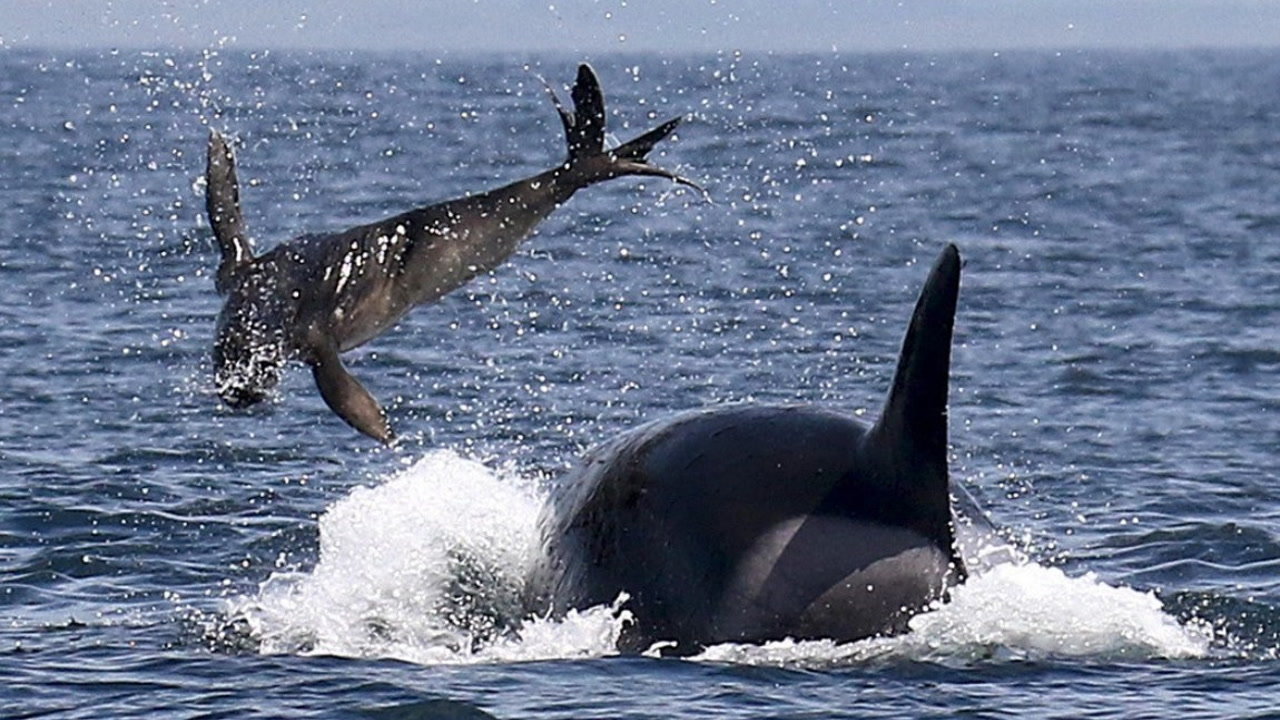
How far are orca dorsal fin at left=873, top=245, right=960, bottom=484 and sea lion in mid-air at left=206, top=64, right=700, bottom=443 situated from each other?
8.00 feet

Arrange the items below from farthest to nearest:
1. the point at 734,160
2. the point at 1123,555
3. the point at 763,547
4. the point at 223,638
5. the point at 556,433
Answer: the point at 734,160, the point at 556,433, the point at 1123,555, the point at 223,638, the point at 763,547

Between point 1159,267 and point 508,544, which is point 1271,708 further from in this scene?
point 1159,267

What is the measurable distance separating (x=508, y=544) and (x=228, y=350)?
1.61m

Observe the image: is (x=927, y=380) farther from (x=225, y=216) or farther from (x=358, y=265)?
(x=225, y=216)

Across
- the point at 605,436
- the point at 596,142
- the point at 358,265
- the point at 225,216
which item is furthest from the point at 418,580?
the point at 605,436

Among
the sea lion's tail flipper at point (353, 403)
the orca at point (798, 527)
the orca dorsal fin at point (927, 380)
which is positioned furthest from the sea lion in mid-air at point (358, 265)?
the orca dorsal fin at point (927, 380)

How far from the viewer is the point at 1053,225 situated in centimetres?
3584

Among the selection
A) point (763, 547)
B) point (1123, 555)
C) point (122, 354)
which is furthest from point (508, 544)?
point (122, 354)

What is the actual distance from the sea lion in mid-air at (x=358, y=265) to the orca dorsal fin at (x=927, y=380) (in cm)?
244

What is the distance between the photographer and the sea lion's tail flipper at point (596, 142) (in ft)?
40.1

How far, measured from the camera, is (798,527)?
10.1m

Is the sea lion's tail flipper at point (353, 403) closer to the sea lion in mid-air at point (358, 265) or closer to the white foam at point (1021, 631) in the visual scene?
the sea lion in mid-air at point (358, 265)

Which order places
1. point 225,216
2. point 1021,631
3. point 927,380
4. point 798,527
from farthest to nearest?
point 225,216 < point 1021,631 < point 798,527 < point 927,380

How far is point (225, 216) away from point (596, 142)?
1.82 meters
